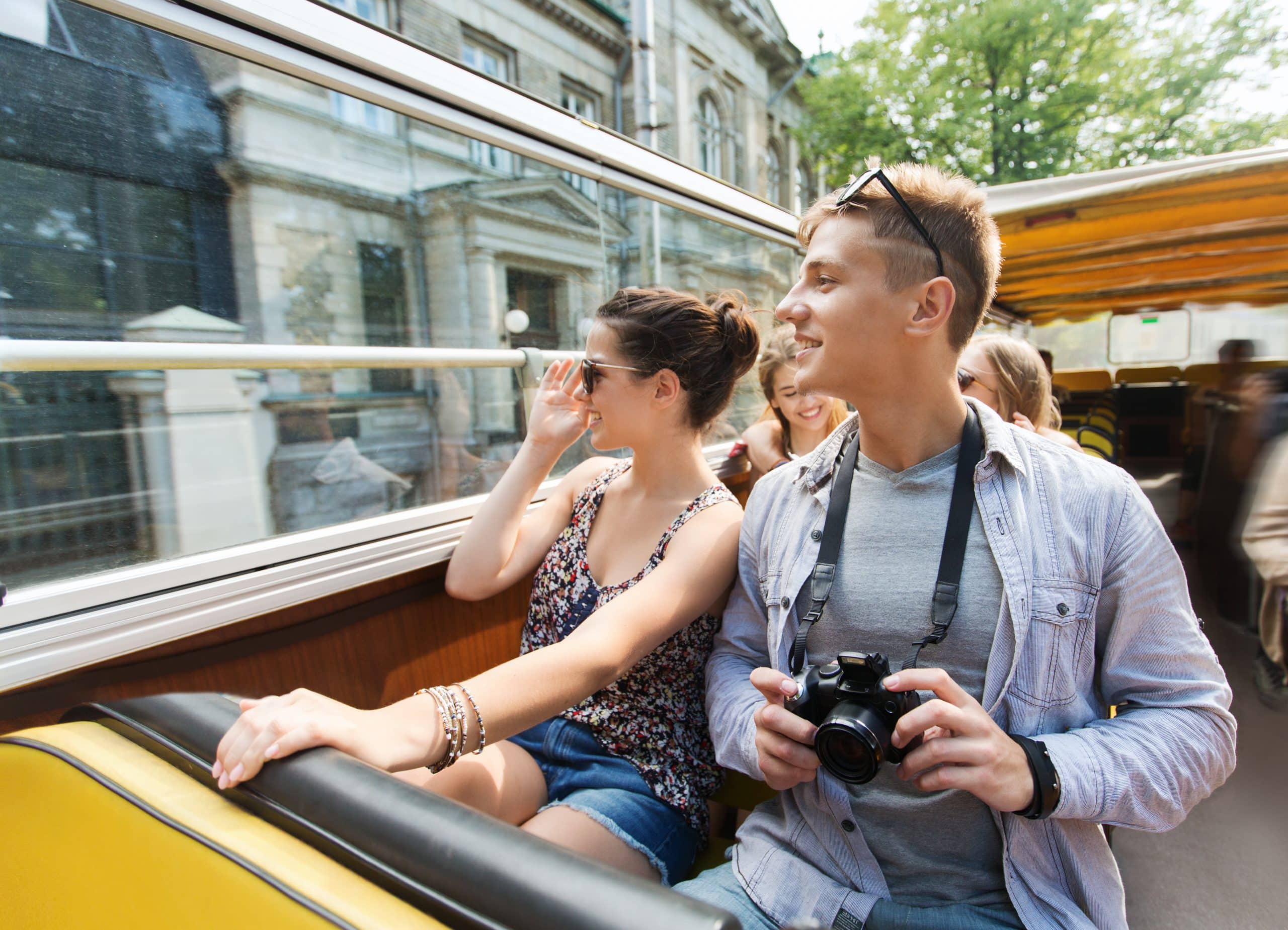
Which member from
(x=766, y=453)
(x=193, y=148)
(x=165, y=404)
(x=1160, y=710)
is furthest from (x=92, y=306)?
(x=766, y=453)

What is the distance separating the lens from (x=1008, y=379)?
2740 mm

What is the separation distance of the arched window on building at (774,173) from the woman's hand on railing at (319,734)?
2113cm

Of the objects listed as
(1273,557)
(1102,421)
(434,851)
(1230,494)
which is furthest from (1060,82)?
(434,851)

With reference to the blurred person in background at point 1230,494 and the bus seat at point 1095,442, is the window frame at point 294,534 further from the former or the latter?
the bus seat at point 1095,442

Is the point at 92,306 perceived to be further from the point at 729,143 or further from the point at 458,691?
the point at 729,143

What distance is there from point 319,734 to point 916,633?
96 cm

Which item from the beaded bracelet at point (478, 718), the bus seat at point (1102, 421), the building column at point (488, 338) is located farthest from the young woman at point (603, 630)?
the bus seat at point (1102, 421)

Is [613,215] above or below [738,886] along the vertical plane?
above

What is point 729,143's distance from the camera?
18219 millimetres

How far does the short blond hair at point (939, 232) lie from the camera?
1343mm

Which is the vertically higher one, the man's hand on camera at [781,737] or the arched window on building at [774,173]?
the arched window on building at [774,173]

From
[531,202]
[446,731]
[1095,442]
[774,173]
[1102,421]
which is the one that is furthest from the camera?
[774,173]

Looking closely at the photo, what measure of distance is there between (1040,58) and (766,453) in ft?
53.6

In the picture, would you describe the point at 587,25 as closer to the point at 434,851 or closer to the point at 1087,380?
the point at 1087,380
